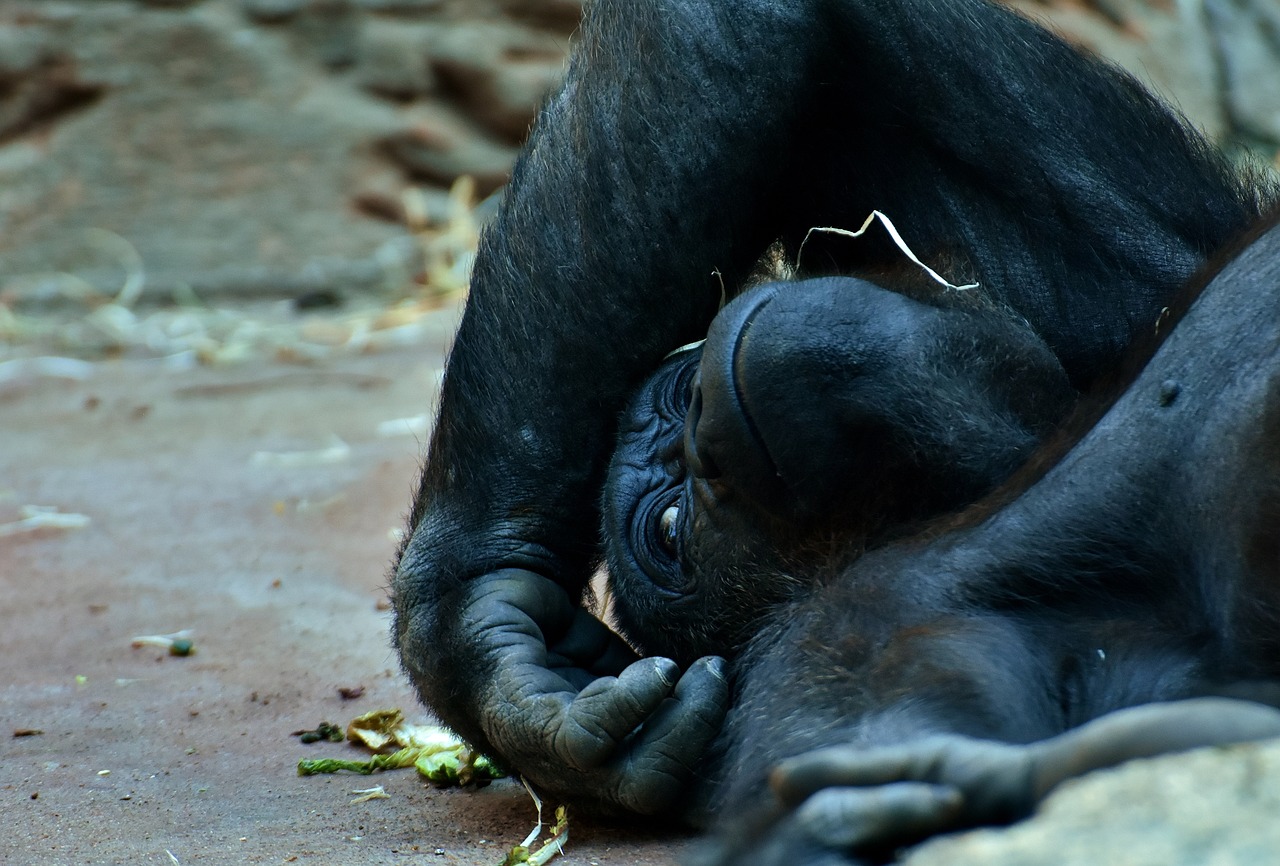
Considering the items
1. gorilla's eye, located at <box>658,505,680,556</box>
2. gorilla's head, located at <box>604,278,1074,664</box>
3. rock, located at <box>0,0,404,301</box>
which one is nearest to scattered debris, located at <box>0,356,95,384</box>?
rock, located at <box>0,0,404,301</box>

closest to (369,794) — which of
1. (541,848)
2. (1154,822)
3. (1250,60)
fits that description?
(541,848)

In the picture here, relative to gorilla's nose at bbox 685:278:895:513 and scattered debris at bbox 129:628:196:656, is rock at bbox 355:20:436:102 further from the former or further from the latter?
gorilla's nose at bbox 685:278:895:513

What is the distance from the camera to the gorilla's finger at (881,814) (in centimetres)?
99

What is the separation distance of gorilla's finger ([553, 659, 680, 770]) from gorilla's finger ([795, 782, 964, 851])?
1.83ft

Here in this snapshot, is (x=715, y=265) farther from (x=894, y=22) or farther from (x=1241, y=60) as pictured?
(x=1241, y=60)

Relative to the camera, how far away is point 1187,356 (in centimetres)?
148

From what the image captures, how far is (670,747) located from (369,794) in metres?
0.44

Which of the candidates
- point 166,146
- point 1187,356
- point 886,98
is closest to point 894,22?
point 886,98

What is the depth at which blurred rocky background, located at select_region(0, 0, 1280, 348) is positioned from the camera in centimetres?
575

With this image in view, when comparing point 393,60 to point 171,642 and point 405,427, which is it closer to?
point 405,427

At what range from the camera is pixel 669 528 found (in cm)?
183

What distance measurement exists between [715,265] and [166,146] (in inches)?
172

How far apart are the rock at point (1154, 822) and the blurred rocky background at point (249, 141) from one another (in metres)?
4.90

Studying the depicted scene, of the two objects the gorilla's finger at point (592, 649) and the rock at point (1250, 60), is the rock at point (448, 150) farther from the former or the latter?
the gorilla's finger at point (592, 649)
